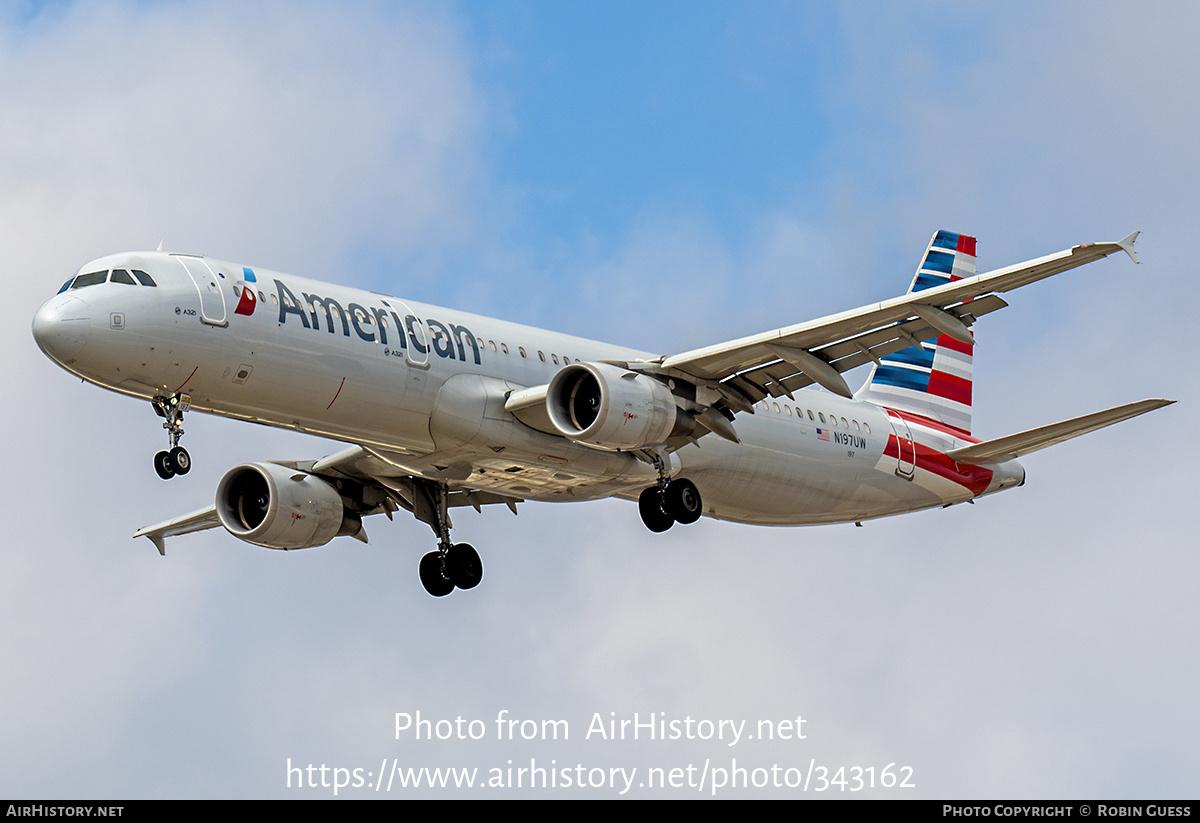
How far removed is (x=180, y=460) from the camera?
3028 centimetres

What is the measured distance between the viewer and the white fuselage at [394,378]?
30094mm

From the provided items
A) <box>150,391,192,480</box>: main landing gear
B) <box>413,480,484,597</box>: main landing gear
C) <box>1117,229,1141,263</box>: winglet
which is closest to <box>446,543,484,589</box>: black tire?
<box>413,480,484,597</box>: main landing gear

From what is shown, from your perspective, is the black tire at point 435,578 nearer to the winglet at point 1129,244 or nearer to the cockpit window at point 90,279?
the cockpit window at point 90,279

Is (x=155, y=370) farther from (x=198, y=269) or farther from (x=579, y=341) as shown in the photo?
(x=579, y=341)

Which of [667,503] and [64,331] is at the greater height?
[667,503]

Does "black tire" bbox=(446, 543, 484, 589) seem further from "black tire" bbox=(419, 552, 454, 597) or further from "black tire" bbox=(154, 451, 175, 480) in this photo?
"black tire" bbox=(154, 451, 175, 480)

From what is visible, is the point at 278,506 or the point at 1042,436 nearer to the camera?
the point at 278,506

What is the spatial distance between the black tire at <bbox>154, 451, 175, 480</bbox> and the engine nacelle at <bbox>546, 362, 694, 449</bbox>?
7263mm

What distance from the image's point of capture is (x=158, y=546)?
42438mm

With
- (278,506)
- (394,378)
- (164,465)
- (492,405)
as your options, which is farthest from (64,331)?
(278,506)

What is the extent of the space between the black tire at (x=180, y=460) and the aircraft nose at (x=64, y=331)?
239 cm

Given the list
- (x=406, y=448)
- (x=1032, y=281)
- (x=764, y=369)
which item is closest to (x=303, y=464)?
(x=406, y=448)

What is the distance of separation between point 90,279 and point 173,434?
3.10 m

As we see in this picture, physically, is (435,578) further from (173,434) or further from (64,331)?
(64,331)
